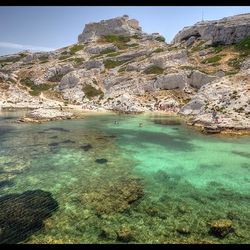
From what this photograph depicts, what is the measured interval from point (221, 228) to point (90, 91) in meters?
106

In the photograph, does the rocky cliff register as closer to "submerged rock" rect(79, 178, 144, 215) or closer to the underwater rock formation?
the underwater rock formation

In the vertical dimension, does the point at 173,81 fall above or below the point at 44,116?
above

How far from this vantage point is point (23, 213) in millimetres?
19891

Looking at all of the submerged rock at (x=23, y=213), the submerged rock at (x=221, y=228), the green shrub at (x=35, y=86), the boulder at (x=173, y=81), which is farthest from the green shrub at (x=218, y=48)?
the submerged rock at (x=23, y=213)

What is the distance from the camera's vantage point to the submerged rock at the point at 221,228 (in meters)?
17.6

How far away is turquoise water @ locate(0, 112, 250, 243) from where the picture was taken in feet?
58.9

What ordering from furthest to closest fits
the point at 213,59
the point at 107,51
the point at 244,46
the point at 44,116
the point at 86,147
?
the point at 107,51 → the point at 244,46 → the point at 213,59 → the point at 44,116 → the point at 86,147

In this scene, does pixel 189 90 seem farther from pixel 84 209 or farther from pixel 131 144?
pixel 84 209

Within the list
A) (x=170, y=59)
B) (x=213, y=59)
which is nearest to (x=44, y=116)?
(x=170, y=59)

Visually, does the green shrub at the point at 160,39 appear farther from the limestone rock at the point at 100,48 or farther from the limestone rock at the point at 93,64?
the limestone rock at the point at 93,64

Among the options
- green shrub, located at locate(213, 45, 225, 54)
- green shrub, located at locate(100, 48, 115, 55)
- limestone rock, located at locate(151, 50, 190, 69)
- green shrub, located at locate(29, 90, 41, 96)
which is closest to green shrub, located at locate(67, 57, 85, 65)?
green shrub, located at locate(100, 48, 115, 55)

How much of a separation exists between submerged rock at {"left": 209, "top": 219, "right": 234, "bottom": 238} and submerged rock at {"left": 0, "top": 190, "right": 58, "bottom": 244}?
1103 centimetres

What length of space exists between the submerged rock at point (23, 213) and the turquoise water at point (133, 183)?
0.63 m

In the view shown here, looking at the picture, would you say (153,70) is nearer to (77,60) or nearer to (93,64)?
(93,64)
